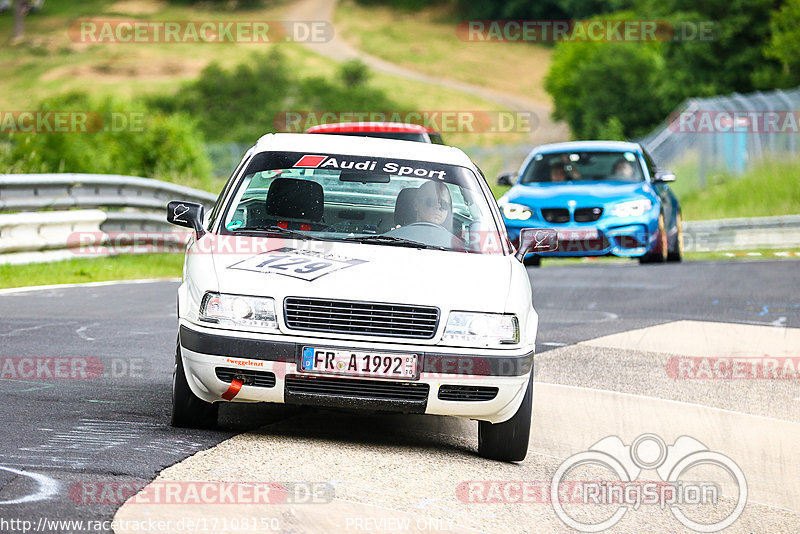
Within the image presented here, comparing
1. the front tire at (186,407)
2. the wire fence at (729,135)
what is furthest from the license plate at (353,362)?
the wire fence at (729,135)

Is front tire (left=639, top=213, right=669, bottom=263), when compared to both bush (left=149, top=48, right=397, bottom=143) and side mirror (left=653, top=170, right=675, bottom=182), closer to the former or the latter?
side mirror (left=653, top=170, right=675, bottom=182)

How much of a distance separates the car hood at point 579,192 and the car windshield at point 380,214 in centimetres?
873

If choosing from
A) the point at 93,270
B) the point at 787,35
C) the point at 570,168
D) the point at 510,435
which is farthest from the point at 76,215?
the point at 787,35

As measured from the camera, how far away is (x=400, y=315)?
6.39 metres

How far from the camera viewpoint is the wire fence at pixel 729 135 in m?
29.2

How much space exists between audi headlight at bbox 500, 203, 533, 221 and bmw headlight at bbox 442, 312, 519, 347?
10122 millimetres

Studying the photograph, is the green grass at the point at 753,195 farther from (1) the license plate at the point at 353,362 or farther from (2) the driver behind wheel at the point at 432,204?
(1) the license plate at the point at 353,362

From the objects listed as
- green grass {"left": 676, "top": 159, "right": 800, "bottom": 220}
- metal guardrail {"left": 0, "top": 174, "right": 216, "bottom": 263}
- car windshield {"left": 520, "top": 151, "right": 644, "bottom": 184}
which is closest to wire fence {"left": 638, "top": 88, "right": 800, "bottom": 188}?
green grass {"left": 676, "top": 159, "right": 800, "bottom": 220}

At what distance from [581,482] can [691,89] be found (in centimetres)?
5818

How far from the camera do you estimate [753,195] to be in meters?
29.2

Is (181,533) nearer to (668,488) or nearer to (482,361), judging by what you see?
(482,361)

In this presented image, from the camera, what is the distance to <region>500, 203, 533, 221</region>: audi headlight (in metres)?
16.7

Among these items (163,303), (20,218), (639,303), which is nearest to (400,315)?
(163,303)

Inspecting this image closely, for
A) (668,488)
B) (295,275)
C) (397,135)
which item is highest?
(397,135)
